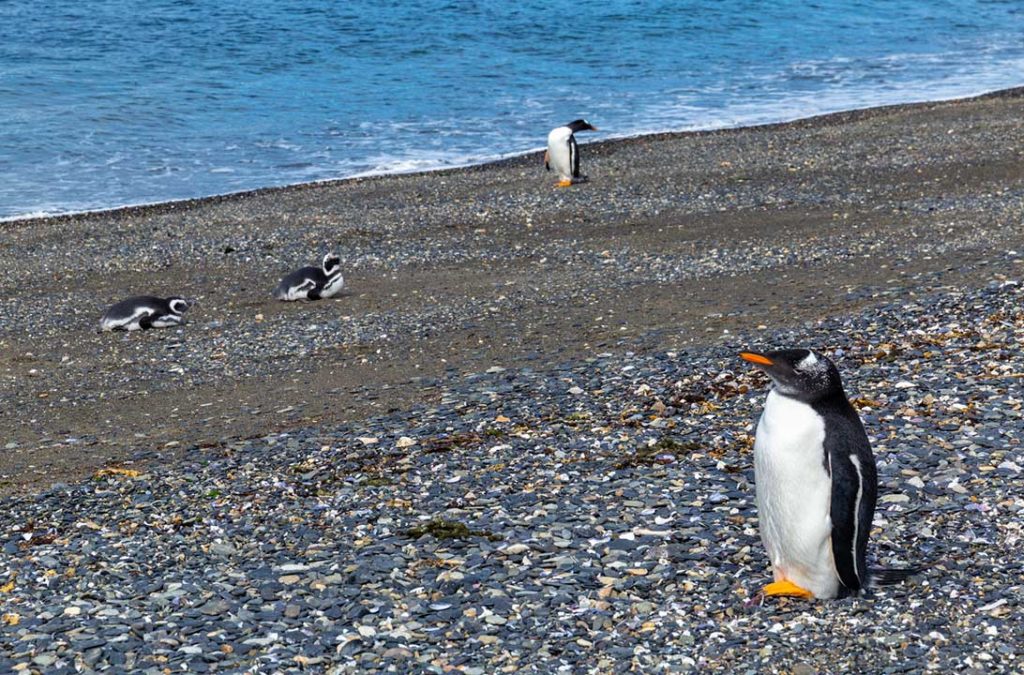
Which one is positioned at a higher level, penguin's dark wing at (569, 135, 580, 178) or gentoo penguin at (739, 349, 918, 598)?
gentoo penguin at (739, 349, 918, 598)

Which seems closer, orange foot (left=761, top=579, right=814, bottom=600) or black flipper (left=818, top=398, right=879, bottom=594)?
black flipper (left=818, top=398, right=879, bottom=594)

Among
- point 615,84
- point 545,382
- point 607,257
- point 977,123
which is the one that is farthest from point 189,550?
point 615,84

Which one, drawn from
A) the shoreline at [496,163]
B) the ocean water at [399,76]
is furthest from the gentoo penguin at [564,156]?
the ocean water at [399,76]

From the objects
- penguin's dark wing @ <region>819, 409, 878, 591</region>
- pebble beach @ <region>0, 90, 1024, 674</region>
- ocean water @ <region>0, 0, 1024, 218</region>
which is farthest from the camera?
ocean water @ <region>0, 0, 1024, 218</region>

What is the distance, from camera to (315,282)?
1277cm

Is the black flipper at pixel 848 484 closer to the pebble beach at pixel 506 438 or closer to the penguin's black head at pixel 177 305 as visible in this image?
the pebble beach at pixel 506 438

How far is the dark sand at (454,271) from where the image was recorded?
10148 mm

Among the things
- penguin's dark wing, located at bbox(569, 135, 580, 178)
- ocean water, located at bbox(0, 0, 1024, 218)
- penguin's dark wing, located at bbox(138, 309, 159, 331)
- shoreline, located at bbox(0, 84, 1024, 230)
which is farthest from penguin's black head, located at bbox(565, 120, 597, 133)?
penguin's dark wing, located at bbox(138, 309, 159, 331)

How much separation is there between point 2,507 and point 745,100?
2271 centimetres

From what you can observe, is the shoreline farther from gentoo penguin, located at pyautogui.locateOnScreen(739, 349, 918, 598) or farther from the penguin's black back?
the penguin's black back

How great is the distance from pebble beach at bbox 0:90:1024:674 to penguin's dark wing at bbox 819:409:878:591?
258 mm

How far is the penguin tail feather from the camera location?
5.70 m

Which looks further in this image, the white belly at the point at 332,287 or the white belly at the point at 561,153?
the white belly at the point at 561,153

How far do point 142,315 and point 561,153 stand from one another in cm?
796
